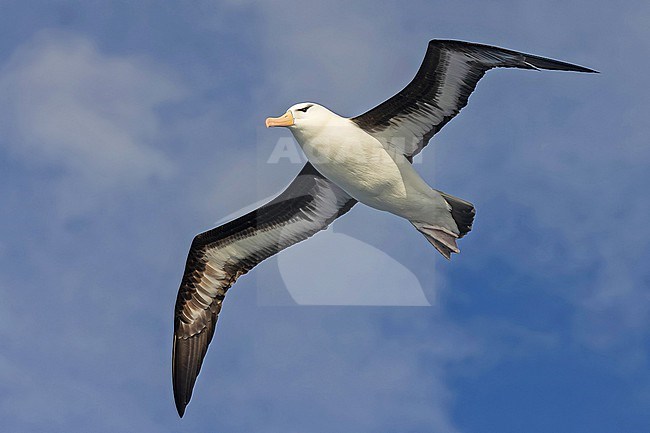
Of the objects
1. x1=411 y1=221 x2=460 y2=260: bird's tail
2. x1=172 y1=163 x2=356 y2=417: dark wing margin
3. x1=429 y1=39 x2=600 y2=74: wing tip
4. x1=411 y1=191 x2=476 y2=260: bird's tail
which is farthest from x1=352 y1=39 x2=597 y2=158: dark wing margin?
x1=172 y1=163 x2=356 y2=417: dark wing margin

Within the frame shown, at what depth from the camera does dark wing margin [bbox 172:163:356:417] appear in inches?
594

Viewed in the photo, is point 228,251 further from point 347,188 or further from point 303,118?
point 303,118

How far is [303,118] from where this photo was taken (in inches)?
514

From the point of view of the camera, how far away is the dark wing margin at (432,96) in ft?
41.8

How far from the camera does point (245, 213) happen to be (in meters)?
15.2

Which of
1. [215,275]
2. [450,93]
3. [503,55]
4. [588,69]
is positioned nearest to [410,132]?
[450,93]

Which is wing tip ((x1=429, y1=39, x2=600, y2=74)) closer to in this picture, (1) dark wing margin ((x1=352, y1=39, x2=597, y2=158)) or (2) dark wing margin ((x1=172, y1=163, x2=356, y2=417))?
(1) dark wing margin ((x1=352, y1=39, x2=597, y2=158))

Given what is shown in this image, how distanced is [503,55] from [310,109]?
9.13 feet

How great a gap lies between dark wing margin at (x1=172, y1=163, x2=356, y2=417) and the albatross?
2 centimetres

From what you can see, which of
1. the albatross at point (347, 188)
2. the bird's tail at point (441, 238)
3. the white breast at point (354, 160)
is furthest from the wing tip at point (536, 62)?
the bird's tail at point (441, 238)

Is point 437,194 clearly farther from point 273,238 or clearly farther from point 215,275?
point 215,275

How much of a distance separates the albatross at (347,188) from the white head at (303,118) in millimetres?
14

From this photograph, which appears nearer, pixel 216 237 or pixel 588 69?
pixel 588 69

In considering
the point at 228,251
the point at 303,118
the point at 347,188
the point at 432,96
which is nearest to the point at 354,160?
the point at 347,188
